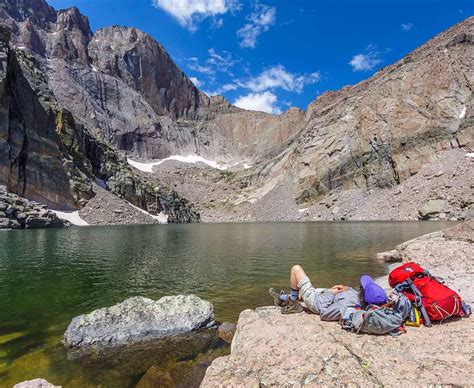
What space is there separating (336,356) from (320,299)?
2.59 metres

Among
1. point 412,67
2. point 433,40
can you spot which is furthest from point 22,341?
point 433,40

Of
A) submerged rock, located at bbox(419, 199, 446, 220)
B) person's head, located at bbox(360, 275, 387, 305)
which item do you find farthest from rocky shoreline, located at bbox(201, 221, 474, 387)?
submerged rock, located at bbox(419, 199, 446, 220)

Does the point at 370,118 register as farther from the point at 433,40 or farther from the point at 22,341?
the point at 22,341

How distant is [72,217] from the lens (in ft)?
225

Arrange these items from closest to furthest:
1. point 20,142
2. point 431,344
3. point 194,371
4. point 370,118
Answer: point 431,344 < point 194,371 < point 20,142 < point 370,118

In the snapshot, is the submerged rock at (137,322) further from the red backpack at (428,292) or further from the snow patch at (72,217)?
the snow patch at (72,217)

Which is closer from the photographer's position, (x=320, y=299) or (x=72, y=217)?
(x=320, y=299)

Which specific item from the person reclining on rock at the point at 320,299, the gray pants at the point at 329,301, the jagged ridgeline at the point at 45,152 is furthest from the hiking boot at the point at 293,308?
the jagged ridgeline at the point at 45,152

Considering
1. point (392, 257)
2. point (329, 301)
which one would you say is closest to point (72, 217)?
point (392, 257)

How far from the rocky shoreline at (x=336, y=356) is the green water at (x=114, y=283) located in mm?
2049

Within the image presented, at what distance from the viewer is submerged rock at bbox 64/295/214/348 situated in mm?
8758

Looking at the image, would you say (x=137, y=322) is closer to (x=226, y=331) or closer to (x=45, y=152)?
(x=226, y=331)

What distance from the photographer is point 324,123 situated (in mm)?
117750

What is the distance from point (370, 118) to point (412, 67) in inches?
858
